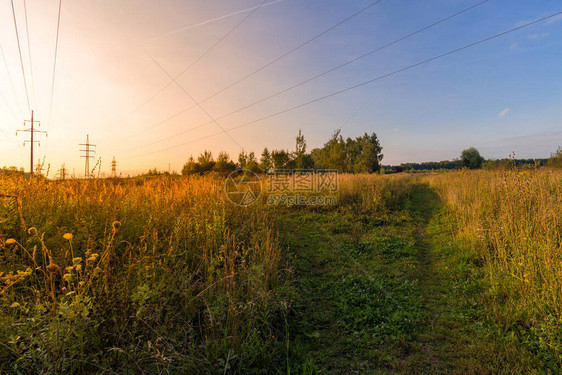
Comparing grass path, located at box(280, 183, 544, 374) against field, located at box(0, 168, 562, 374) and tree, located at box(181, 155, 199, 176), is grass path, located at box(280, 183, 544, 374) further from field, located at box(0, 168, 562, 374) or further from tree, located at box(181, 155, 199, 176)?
tree, located at box(181, 155, 199, 176)

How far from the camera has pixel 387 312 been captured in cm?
376

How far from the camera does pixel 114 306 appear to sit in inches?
101

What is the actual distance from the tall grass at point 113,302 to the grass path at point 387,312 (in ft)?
1.97

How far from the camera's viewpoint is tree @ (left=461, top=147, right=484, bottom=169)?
39750 mm

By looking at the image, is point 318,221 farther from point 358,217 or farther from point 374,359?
point 374,359

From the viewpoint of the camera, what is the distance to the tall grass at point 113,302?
2.09 m

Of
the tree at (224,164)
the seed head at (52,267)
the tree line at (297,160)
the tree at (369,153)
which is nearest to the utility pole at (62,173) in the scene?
the seed head at (52,267)

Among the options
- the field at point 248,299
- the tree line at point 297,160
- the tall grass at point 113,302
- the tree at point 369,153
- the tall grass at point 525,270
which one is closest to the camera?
the tall grass at point 113,302

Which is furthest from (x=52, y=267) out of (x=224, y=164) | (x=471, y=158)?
(x=471, y=158)

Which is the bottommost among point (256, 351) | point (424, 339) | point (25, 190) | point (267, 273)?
point (424, 339)

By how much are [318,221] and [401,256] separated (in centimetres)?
376

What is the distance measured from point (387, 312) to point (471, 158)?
48117 mm

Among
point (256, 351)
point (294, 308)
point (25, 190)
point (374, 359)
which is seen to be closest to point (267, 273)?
point (294, 308)

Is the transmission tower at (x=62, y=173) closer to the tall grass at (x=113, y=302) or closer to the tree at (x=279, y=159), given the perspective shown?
the tall grass at (x=113, y=302)
